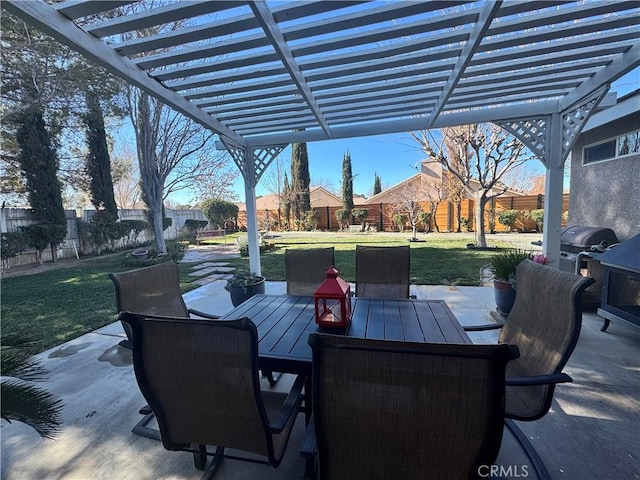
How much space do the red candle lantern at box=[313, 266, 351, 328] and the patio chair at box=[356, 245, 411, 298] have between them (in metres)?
1.10

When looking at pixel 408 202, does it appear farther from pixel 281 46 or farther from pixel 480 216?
pixel 281 46

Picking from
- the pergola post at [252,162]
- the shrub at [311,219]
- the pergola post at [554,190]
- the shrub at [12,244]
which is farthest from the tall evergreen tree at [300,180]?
the pergola post at [554,190]

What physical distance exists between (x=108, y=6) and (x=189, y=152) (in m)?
7.28

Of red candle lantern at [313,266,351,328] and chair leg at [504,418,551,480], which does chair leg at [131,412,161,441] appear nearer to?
red candle lantern at [313,266,351,328]

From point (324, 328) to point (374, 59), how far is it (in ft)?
7.60

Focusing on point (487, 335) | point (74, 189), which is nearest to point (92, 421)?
point (487, 335)

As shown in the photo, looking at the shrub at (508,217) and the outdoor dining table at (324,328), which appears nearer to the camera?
the outdoor dining table at (324,328)

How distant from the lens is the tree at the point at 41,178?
7688 mm

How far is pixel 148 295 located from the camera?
2117mm

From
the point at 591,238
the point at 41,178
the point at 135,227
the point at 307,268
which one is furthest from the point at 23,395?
the point at 135,227

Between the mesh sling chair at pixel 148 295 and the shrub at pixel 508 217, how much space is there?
1324 cm

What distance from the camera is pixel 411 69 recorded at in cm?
272

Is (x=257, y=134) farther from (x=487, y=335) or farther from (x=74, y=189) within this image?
(x=74, y=189)

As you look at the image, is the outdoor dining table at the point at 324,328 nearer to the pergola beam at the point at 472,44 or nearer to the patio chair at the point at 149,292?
the patio chair at the point at 149,292
